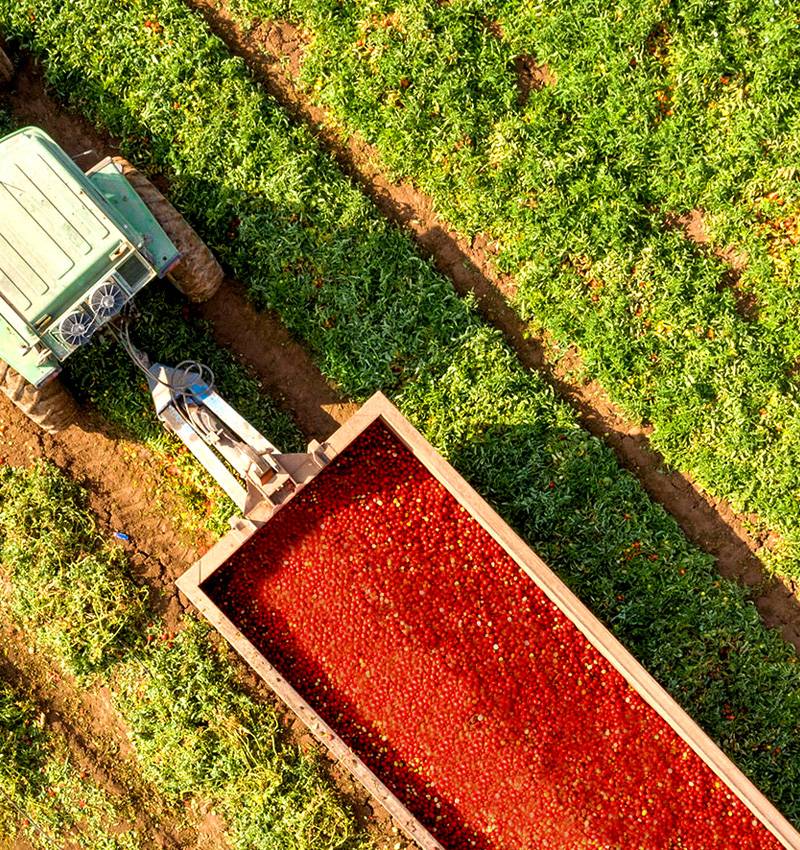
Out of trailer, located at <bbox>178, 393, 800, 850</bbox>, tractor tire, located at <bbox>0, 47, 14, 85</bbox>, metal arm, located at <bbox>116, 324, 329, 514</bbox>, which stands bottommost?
trailer, located at <bbox>178, 393, 800, 850</bbox>

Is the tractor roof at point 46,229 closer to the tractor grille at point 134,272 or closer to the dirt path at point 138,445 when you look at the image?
the tractor grille at point 134,272

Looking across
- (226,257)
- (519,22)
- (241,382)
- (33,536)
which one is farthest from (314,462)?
(519,22)

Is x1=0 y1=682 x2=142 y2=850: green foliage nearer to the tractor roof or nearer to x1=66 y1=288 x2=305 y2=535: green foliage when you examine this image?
x1=66 y1=288 x2=305 y2=535: green foliage

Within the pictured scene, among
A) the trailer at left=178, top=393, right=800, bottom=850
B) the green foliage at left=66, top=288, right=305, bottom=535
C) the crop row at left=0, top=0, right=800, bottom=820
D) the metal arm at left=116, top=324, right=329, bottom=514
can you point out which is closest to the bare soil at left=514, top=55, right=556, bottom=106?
the crop row at left=0, top=0, right=800, bottom=820

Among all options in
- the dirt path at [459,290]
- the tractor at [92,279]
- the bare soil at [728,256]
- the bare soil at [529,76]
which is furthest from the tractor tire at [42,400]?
the bare soil at [728,256]

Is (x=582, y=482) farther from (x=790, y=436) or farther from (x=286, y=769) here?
(x=286, y=769)

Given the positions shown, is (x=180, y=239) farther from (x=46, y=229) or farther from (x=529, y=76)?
(x=529, y=76)

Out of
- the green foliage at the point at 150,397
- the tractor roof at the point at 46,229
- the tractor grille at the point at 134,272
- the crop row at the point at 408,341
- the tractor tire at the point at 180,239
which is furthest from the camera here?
the green foliage at the point at 150,397

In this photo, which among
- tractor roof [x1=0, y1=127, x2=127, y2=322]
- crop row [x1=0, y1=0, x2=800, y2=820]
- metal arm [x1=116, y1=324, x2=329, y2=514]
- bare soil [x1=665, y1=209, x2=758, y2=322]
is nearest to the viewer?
tractor roof [x1=0, y1=127, x2=127, y2=322]
